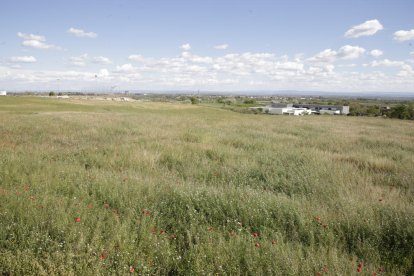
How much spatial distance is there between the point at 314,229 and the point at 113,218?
10.4 feet

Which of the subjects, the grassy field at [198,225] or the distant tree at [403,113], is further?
the distant tree at [403,113]

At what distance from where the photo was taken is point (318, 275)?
3.18 meters

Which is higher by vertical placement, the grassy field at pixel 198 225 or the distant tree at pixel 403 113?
the grassy field at pixel 198 225

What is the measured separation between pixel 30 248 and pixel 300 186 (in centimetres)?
545

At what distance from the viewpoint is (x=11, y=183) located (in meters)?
6.04

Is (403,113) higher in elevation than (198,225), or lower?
lower

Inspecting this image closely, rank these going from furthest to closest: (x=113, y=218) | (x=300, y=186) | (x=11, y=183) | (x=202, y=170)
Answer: (x=202, y=170), (x=300, y=186), (x=11, y=183), (x=113, y=218)

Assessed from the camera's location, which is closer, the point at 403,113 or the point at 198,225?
the point at 198,225

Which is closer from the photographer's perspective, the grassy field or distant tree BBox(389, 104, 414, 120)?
the grassy field

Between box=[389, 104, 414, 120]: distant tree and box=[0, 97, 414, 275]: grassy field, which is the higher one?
box=[0, 97, 414, 275]: grassy field

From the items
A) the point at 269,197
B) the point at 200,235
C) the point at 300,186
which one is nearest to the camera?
the point at 200,235

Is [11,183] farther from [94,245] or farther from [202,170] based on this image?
[202,170]

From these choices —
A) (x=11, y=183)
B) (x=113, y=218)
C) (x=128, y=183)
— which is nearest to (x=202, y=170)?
(x=128, y=183)

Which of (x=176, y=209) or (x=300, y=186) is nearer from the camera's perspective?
(x=176, y=209)
